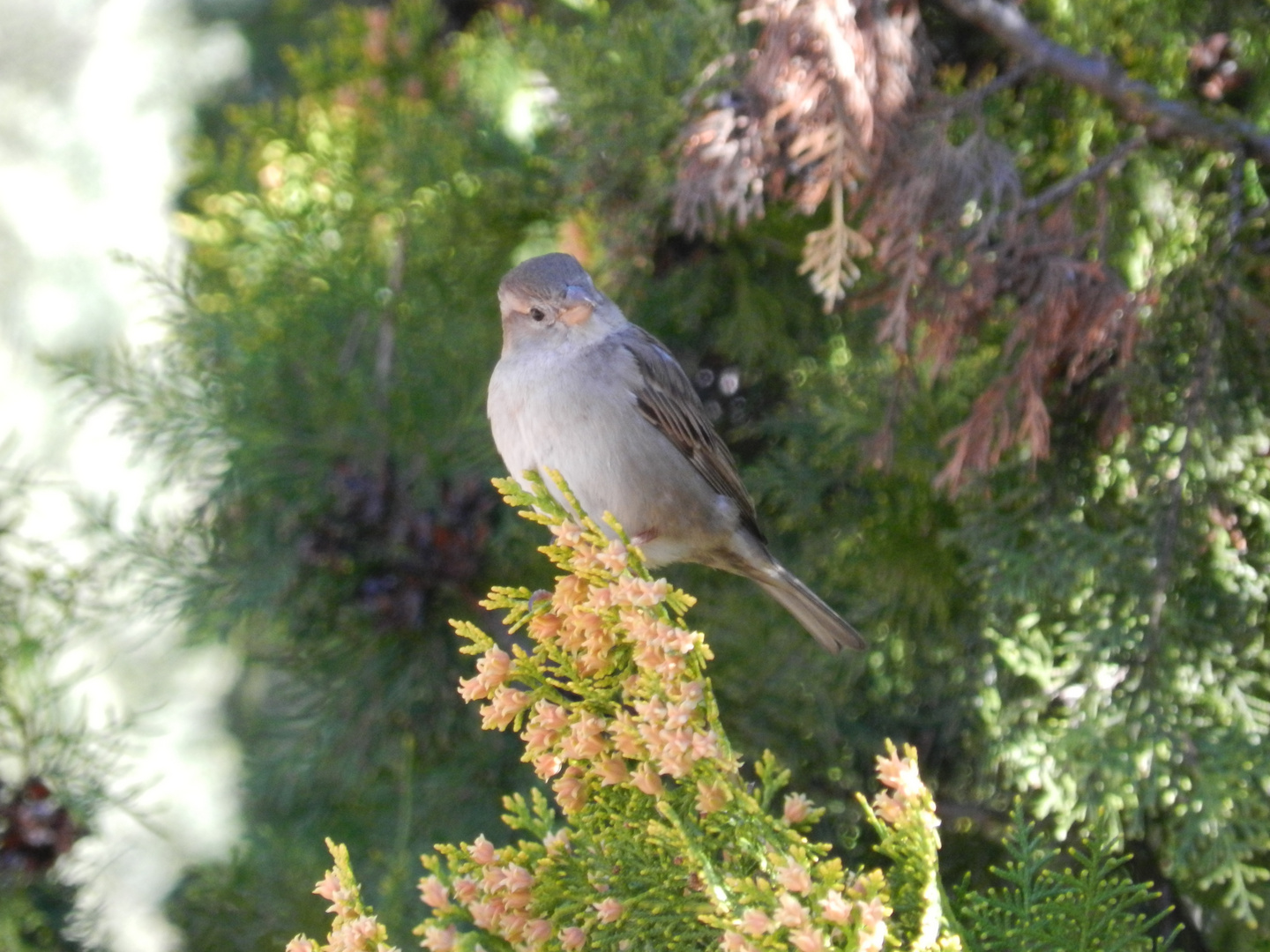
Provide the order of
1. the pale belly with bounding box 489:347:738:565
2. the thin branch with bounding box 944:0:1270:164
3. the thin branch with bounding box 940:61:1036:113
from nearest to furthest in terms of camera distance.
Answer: the thin branch with bounding box 944:0:1270:164, the thin branch with bounding box 940:61:1036:113, the pale belly with bounding box 489:347:738:565

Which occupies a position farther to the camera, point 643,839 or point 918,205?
point 918,205

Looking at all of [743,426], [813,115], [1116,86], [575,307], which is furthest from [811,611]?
[1116,86]

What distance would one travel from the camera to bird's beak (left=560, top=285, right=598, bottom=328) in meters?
2.04

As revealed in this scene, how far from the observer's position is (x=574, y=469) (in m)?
2.00

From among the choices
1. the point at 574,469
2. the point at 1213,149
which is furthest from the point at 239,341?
the point at 1213,149

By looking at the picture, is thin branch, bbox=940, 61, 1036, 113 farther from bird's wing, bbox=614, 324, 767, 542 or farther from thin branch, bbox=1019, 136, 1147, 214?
bird's wing, bbox=614, 324, 767, 542

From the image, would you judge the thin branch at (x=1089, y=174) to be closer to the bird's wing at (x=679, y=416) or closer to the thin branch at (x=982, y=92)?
the thin branch at (x=982, y=92)

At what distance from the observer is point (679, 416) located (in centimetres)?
211

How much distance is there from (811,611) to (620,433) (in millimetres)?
421

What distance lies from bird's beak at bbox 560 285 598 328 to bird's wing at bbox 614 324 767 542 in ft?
0.25

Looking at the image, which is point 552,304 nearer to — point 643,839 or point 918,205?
A: point 918,205

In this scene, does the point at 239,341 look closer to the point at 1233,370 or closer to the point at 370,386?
the point at 370,386

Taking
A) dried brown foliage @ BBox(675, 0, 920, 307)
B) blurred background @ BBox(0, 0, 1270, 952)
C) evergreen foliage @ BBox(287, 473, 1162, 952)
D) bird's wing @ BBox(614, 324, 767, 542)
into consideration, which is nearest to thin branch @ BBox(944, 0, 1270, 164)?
blurred background @ BBox(0, 0, 1270, 952)

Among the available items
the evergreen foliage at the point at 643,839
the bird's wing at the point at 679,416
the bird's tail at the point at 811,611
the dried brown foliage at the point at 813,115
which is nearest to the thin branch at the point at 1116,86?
the dried brown foliage at the point at 813,115
